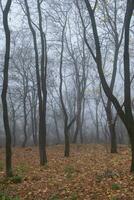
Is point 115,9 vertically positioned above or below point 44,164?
above

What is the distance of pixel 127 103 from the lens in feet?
43.1

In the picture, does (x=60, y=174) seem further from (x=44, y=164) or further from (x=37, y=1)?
(x=37, y=1)

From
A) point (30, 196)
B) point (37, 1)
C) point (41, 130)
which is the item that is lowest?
point (30, 196)

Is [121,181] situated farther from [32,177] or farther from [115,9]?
[115,9]

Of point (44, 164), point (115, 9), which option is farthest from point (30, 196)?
point (115, 9)

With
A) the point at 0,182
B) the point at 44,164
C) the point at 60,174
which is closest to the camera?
the point at 0,182

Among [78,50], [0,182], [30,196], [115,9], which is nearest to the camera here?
[30,196]

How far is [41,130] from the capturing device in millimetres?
20203

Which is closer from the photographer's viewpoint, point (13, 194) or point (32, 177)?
point (13, 194)

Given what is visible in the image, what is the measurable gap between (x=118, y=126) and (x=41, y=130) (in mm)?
42644

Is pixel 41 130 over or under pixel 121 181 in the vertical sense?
over

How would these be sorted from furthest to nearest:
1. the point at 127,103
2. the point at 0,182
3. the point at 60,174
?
the point at 60,174
the point at 0,182
the point at 127,103

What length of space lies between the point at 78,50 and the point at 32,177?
79.3 feet

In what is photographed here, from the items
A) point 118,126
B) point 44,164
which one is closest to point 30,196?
point 44,164
